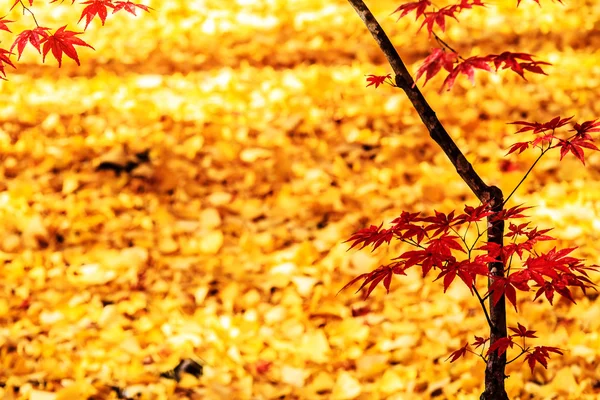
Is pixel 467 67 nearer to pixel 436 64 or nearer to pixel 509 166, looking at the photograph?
pixel 436 64

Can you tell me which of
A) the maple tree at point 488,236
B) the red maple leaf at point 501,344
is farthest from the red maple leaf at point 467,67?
the red maple leaf at point 501,344

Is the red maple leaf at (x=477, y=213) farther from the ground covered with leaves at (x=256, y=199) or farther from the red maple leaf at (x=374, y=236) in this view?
the ground covered with leaves at (x=256, y=199)

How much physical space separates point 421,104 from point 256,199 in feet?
6.24

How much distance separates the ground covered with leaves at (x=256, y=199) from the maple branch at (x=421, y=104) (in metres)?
0.97

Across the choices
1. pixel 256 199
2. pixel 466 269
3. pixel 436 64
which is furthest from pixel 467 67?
pixel 256 199

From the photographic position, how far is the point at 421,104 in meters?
1.60

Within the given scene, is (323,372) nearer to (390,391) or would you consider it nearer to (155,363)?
(390,391)

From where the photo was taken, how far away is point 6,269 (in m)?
2.97

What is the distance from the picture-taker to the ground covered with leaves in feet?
8.12

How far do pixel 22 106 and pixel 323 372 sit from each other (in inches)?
99.3

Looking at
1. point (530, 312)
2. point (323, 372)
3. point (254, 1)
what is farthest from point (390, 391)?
point (254, 1)

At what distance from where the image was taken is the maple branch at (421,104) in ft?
5.17

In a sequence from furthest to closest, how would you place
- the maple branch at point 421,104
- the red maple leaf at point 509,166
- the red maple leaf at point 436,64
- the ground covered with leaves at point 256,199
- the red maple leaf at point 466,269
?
1. the red maple leaf at point 509,166
2. the ground covered with leaves at point 256,199
3. the maple branch at point 421,104
4. the red maple leaf at point 466,269
5. the red maple leaf at point 436,64

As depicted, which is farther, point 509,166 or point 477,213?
point 509,166
